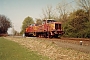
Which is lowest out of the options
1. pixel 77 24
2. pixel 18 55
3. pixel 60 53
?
pixel 18 55

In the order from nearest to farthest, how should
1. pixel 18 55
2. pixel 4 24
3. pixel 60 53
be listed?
pixel 60 53 → pixel 18 55 → pixel 4 24

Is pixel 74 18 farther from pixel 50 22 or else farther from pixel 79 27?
pixel 50 22

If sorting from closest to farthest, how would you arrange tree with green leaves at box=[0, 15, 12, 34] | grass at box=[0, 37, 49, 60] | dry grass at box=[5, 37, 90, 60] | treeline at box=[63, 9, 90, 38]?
1. dry grass at box=[5, 37, 90, 60]
2. grass at box=[0, 37, 49, 60]
3. treeline at box=[63, 9, 90, 38]
4. tree with green leaves at box=[0, 15, 12, 34]

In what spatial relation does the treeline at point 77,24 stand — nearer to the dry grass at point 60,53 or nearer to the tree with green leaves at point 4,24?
the dry grass at point 60,53

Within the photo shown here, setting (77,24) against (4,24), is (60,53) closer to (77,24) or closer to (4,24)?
(77,24)

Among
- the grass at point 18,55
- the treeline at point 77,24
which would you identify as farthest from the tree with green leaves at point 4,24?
the grass at point 18,55

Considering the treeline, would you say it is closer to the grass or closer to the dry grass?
the dry grass

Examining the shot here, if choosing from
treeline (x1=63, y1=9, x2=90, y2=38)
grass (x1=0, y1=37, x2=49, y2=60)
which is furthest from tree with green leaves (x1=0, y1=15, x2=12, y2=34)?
grass (x1=0, y1=37, x2=49, y2=60)

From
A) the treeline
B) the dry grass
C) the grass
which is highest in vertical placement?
the treeline

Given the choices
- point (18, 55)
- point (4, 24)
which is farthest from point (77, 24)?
point (4, 24)

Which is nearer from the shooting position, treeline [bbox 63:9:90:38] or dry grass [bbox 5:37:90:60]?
A: dry grass [bbox 5:37:90:60]

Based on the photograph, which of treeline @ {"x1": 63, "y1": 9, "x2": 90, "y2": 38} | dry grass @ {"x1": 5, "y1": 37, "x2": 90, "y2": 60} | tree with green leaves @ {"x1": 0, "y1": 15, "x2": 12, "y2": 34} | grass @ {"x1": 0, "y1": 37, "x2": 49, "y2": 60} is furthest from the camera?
tree with green leaves @ {"x1": 0, "y1": 15, "x2": 12, "y2": 34}

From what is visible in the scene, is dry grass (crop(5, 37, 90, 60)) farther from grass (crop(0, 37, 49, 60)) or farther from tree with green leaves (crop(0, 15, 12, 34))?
tree with green leaves (crop(0, 15, 12, 34))

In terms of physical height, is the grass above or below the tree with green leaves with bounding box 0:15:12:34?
below
